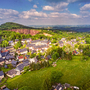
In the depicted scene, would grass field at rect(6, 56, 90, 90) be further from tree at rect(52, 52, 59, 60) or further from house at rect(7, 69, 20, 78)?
tree at rect(52, 52, 59, 60)

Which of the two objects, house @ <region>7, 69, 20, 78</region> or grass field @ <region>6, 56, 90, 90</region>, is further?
house @ <region>7, 69, 20, 78</region>

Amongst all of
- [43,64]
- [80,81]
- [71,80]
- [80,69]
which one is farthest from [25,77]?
[80,69]

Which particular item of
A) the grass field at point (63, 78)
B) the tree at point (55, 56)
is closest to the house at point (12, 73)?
the grass field at point (63, 78)

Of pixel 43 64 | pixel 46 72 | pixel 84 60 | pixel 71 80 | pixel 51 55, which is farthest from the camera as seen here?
pixel 51 55

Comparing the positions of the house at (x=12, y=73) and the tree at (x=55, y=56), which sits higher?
the tree at (x=55, y=56)

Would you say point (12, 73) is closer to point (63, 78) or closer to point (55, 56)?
point (63, 78)

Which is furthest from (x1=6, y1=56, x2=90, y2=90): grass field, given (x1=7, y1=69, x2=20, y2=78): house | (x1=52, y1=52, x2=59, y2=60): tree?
(x1=52, y1=52, x2=59, y2=60): tree

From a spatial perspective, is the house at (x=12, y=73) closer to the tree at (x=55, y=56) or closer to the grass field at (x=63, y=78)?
the grass field at (x=63, y=78)

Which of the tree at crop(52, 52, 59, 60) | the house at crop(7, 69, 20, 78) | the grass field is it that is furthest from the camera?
the tree at crop(52, 52, 59, 60)

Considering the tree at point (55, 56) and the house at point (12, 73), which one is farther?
the tree at point (55, 56)

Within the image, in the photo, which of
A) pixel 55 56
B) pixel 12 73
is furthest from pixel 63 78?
pixel 12 73

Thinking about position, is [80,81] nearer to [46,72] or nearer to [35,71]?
[46,72]
